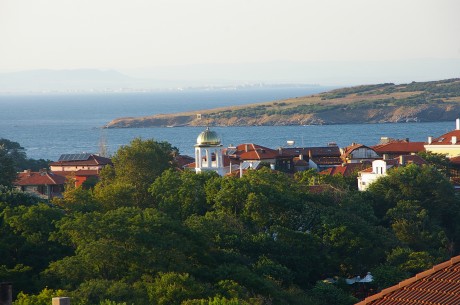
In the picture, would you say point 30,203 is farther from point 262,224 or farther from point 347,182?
point 347,182

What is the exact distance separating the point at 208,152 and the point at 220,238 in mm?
28442

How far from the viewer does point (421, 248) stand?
48156 millimetres

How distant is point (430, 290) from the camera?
15.7 meters

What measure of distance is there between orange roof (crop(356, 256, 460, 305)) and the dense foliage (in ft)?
27.4

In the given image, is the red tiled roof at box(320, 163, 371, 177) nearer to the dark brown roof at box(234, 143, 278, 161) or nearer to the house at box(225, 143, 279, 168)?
the house at box(225, 143, 279, 168)

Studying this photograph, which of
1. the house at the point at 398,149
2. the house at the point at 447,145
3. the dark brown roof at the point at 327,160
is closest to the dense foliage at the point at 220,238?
the house at the point at 447,145

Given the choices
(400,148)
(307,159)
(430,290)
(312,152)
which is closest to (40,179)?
(307,159)

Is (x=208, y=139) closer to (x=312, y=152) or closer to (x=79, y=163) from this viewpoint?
(x=79, y=163)

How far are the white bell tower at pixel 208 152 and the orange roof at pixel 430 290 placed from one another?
165 ft

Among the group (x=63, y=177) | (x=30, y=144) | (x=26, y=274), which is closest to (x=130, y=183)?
(x=63, y=177)

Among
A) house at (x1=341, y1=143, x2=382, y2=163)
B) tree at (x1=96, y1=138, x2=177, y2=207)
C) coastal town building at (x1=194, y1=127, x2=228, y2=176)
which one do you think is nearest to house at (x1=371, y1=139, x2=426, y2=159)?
house at (x1=341, y1=143, x2=382, y2=163)

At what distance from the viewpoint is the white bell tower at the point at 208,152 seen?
67.1 meters

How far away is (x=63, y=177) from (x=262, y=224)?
29.3m

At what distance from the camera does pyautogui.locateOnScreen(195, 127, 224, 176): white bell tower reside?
220 ft
